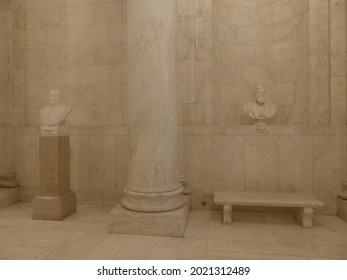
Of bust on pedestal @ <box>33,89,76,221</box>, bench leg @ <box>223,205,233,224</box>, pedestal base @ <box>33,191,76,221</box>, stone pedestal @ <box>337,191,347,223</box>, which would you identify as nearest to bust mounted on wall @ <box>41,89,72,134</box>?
bust on pedestal @ <box>33,89,76,221</box>

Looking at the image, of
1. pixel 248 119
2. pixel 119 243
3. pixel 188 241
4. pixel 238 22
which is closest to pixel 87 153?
pixel 119 243

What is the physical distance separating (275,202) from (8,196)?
5.02 m

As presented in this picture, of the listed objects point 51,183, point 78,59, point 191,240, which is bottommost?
point 191,240

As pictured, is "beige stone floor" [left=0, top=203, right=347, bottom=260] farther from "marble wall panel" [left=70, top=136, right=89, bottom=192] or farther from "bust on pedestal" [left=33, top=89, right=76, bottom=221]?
"marble wall panel" [left=70, top=136, right=89, bottom=192]

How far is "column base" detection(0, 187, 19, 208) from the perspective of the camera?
5.51 meters

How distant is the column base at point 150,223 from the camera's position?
3.91 meters

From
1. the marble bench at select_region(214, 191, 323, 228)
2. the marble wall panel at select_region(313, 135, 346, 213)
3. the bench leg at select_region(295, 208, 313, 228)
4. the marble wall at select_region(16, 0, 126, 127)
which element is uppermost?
the marble wall at select_region(16, 0, 126, 127)

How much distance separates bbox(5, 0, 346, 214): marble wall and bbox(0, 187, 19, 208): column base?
0.51 feet

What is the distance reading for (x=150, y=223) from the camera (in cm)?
394

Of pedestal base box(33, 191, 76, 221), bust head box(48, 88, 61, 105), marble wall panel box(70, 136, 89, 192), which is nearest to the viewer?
pedestal base box(33, 191, 76, 221)

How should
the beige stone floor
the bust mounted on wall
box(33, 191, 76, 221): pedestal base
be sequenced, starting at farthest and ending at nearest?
the bust mounted on wall < box(33, 191, 76, 221): pedestal base < the beige stone floor

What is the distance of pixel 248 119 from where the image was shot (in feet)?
19.9

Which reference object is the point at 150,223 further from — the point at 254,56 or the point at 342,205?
the point at 254,56

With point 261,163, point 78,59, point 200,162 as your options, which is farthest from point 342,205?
point 78,59
